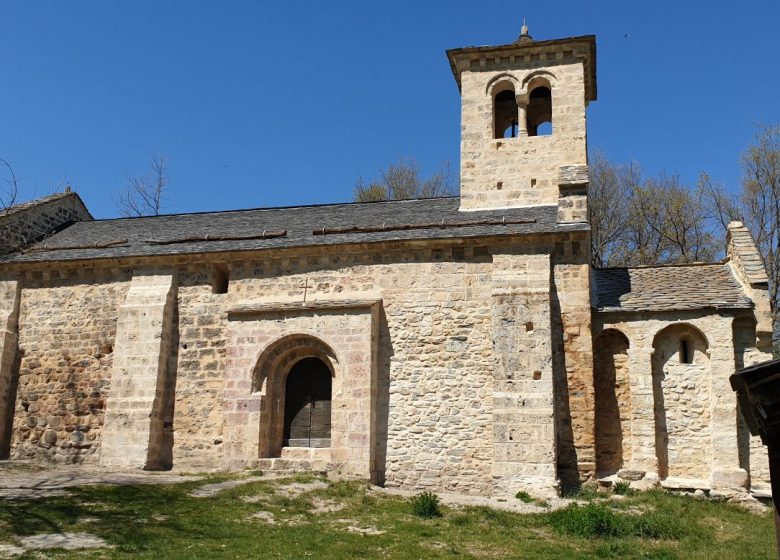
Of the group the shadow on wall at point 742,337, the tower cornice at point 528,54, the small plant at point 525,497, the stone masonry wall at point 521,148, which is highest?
the tower cornice at point 528,54

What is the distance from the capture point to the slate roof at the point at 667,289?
46.2ft

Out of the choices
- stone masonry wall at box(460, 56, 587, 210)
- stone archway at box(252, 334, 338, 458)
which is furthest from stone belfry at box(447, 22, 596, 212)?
stone archway at box(252, 334, 338, 458)

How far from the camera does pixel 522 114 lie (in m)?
17.6

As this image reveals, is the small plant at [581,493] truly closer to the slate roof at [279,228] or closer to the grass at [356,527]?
the grass at [356,527]

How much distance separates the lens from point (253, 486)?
12.3 m

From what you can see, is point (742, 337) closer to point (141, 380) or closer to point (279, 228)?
point (279, 228)

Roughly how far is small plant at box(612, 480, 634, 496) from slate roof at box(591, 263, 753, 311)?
10.6ft

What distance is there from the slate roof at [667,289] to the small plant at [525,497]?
12.9 ft

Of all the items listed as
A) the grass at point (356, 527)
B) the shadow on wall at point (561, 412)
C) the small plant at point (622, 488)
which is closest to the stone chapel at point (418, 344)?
the shadow on wall at point (561, 412)

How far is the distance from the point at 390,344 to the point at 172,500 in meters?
5.16

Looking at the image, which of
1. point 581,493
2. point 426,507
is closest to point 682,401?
point 581,493

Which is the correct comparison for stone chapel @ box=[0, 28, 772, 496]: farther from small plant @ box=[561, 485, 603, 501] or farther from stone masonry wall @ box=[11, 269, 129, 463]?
small plant @ box=[561, 485, 603, 501]

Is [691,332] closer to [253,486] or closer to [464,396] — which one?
[464,396]

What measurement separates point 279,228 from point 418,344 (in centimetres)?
488
